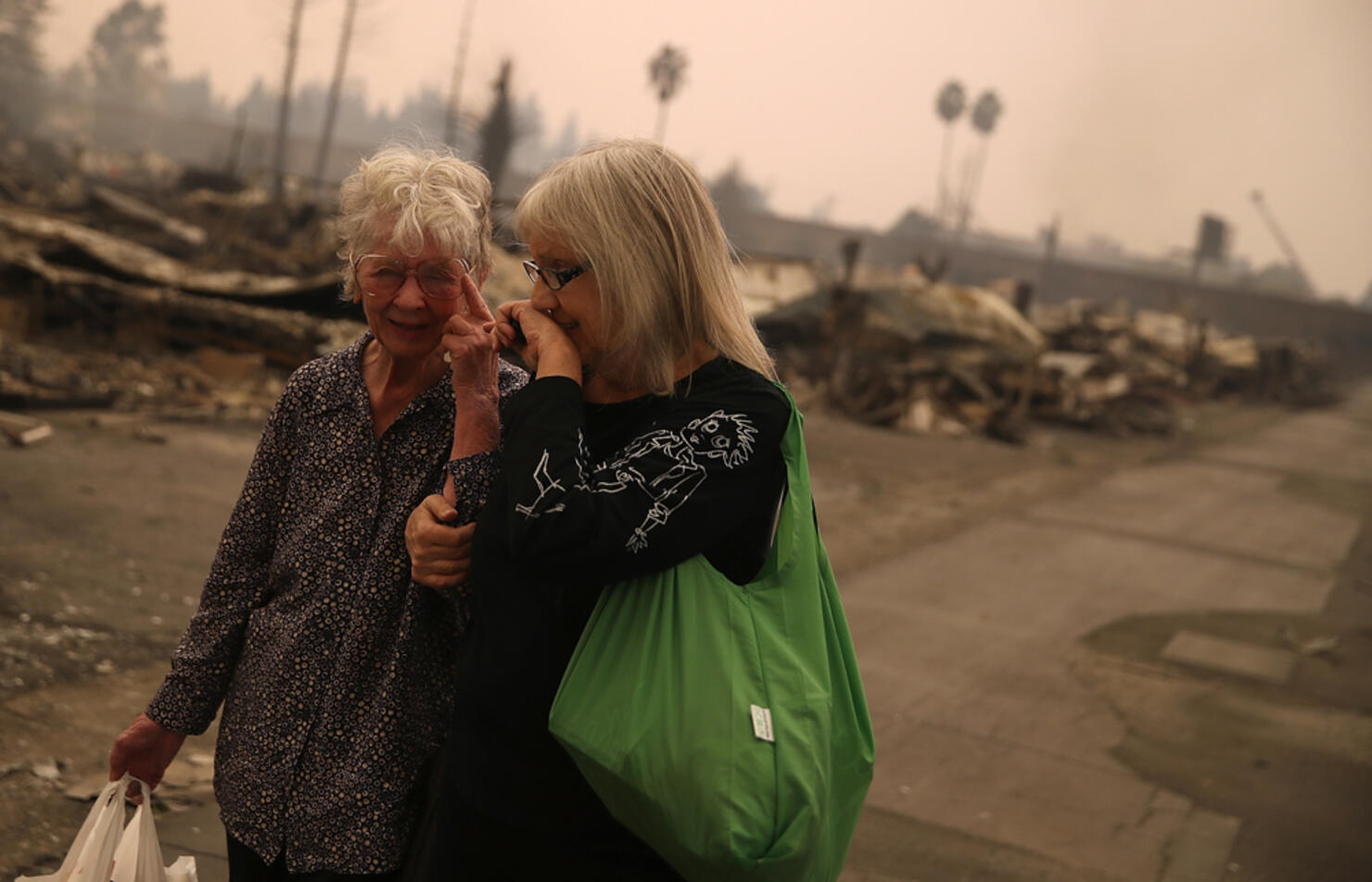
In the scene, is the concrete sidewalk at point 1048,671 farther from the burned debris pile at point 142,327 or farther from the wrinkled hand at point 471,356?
the burned debris pile at point 142,327

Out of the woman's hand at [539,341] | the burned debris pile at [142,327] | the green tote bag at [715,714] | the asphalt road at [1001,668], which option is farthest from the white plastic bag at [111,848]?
the burned debris pile at [142,327]

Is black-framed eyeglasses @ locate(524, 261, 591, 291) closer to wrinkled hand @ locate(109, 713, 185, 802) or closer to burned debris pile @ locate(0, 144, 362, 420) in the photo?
wrinkled hand @ locate(109, 713, 185, 802)

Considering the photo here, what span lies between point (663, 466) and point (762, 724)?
362 millimetres

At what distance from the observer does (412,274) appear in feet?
6.63

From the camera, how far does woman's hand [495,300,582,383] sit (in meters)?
1.76

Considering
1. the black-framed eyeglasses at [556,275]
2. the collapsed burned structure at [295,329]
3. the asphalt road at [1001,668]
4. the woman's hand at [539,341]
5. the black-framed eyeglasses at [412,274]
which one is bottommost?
the asphalt road at [1001,668]

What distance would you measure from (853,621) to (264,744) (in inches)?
223

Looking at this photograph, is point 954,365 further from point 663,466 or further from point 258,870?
point 663,466

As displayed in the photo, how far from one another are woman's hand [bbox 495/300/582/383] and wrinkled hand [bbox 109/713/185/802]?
3.05 feet

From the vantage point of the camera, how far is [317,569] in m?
2.01

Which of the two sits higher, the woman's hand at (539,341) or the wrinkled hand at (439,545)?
the woman's hand at (539,341)

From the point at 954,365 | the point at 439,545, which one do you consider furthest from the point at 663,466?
the point at 954,365

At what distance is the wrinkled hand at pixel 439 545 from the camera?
1829 millimetres

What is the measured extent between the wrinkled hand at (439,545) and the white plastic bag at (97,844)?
0.71 metres
